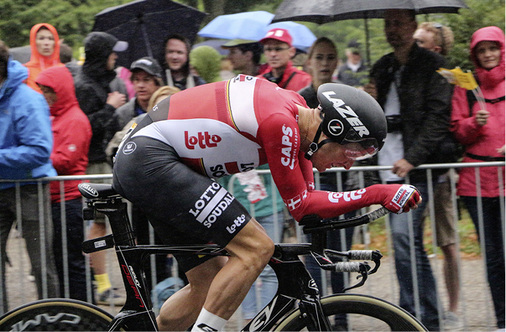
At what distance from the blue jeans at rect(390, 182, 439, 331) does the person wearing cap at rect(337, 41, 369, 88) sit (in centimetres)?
225

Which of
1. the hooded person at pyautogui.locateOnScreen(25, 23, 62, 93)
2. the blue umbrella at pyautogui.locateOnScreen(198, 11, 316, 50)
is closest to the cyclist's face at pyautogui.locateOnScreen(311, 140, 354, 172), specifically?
the hooded person at pyautogui.locateOnScreen(25, 23, 62, 93)

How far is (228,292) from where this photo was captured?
10.8 feet

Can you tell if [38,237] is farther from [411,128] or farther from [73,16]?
[73,16]

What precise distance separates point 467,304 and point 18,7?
27.8 ft

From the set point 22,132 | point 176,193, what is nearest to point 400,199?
point 176,193

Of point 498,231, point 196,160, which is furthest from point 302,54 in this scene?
point 196,160

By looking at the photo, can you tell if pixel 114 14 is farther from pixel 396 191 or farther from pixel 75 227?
pixel 396 191

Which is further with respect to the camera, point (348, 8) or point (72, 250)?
point (348, 8)

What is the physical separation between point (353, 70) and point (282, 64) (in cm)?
306

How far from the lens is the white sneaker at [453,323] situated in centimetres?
488

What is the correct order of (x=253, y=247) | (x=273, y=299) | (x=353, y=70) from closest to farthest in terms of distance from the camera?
1. (x=253, y=247)
2. (x=273, y=299)
3. (x=353, y=70)

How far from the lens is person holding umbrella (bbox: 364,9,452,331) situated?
4703 mm

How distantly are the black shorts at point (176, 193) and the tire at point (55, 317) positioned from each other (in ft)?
2.37

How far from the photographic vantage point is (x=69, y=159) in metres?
5.12
